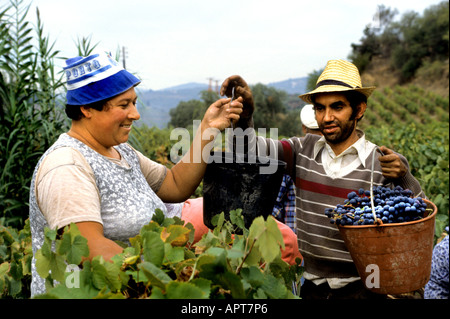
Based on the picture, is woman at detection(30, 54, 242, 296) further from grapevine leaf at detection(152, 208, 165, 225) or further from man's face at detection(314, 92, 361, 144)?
man's face at detection(314, 92, 361, 144)

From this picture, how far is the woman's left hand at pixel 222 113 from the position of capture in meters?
1.75

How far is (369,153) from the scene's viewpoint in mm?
1887

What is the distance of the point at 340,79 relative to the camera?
1.84m

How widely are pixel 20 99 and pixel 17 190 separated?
86cm

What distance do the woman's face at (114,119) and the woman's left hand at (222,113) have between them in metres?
0.34

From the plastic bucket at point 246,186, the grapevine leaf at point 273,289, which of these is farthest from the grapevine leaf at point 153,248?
the plastic bucket at point 246,186

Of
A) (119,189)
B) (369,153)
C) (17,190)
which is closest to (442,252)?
(369,153)

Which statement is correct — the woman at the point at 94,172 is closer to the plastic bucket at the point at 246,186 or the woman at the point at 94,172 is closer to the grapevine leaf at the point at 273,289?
the plastic bucket at the point at 246,186

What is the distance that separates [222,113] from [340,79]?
53 centimetres

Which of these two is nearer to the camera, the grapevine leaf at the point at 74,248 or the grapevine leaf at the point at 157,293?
the grapevine leaf at the point at 157,293

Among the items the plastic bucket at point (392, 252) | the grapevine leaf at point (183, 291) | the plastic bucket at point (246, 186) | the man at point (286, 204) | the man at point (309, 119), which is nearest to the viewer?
the grapevine leaf at point (183, 291)

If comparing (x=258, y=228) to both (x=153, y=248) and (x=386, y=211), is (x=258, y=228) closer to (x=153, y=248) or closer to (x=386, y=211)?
(x=153, y=248)
